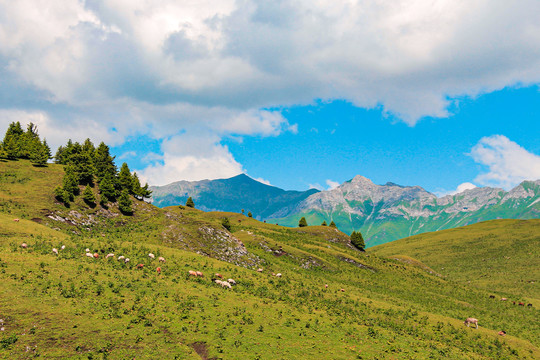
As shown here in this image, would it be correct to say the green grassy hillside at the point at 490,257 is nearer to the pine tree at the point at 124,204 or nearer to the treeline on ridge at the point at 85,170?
the pine tree at the point at 124,204

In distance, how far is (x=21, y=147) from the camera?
96188mm

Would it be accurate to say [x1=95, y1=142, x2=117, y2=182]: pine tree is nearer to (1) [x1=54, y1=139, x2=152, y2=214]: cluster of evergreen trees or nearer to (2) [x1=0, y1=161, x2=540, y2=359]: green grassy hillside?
(1) [x1=54, y1=139, x2=152, y2=214]: cluster of evergreen trees

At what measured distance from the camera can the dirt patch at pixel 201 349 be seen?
21406 mm

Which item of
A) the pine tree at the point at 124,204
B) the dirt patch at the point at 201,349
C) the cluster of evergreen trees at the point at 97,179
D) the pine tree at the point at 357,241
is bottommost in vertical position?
the dirt patch at the point at 201,349

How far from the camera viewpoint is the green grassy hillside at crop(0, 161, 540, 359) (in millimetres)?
21641

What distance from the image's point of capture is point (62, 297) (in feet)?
82.9

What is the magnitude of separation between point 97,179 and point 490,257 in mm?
146046

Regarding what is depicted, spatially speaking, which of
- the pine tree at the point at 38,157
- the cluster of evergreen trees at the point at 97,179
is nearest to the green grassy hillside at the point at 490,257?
the cluster of evergreen trees at the point at 97,179

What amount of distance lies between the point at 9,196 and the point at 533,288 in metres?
134

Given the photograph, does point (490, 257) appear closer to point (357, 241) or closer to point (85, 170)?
point (357, 241)

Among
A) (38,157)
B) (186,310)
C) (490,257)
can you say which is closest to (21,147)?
(38,157)

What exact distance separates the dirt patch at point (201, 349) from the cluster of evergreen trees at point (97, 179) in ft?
192

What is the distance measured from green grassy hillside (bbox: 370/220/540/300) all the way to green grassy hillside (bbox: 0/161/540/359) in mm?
31944

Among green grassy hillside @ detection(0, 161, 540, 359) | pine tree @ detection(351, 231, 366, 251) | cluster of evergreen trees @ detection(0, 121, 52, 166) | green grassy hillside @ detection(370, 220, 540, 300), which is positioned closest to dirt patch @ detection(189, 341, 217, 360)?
green grassy hillside @ detection(0, 161, 540, 359)
